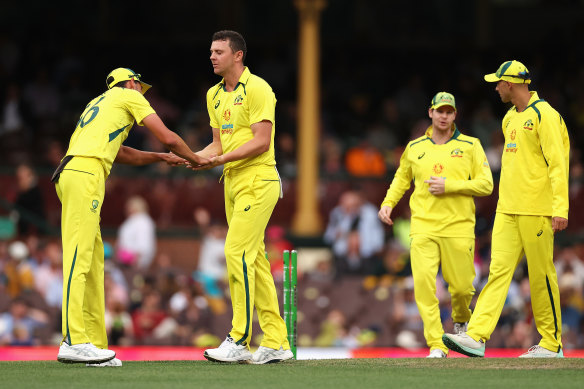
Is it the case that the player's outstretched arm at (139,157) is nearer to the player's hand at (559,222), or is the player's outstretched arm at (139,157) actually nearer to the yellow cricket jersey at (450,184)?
the yellow cricket jersey at (450,184)

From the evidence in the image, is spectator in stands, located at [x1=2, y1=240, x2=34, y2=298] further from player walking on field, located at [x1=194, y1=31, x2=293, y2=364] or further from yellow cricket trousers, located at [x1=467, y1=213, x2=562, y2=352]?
yellow cricket trousers, located at [x1=467, y1=213, x2=562, y2=352]

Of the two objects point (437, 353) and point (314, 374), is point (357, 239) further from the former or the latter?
point (314, 374)

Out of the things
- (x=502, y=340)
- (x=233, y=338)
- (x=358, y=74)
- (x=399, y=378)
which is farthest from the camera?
(x=358, y=74)

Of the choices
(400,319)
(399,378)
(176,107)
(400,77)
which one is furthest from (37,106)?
(399,378)

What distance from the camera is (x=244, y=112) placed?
344 inches

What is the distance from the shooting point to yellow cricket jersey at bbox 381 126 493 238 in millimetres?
9875

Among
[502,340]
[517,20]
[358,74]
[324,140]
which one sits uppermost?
[517,20]

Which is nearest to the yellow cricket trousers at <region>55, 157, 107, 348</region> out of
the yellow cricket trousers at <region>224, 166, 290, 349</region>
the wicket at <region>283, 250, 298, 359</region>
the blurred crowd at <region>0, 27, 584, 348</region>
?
the yellow cricket trousers at <region>224, 166, 290, 349</region>

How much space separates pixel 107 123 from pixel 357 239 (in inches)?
323

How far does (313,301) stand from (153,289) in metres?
2.09

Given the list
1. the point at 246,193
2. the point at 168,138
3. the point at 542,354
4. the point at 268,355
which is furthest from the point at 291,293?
the point at 542,354

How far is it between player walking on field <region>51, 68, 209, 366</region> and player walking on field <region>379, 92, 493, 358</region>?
2.14 metres

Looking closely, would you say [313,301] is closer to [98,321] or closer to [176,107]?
[176,107]

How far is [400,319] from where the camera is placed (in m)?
14.9
